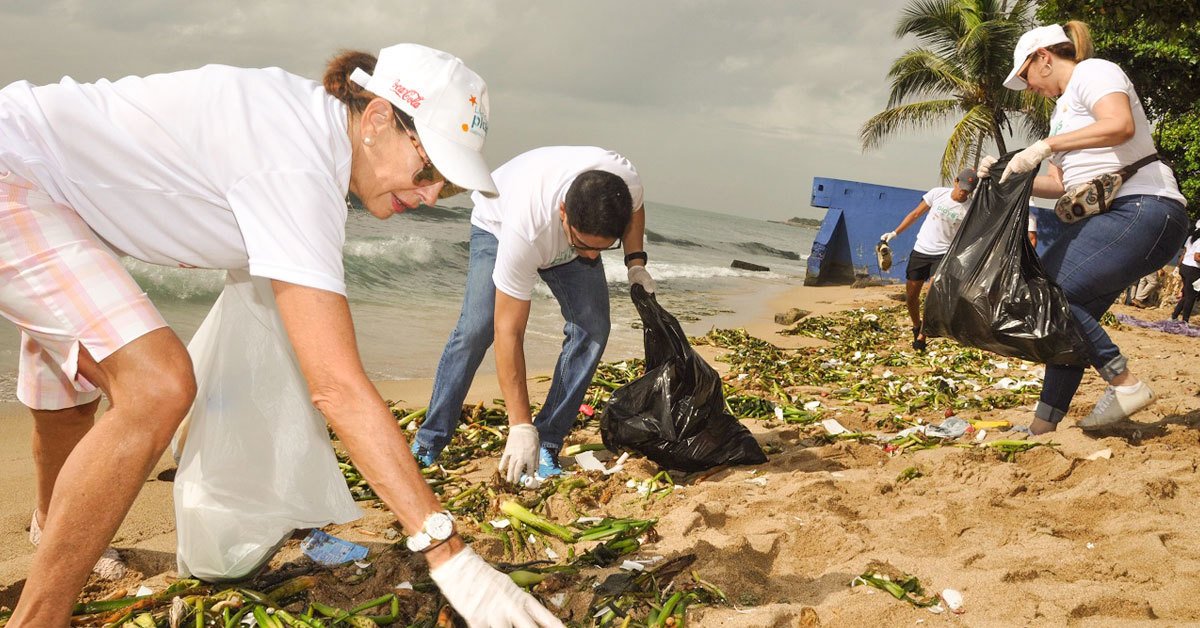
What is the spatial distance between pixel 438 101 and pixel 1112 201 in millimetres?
3064

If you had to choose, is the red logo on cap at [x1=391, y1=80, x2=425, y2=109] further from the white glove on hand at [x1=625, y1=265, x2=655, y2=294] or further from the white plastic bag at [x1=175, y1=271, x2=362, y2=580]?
the white glove on hand at [x1=625, y1=265, x2=655, y2=294]

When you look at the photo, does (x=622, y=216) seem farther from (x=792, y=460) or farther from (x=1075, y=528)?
(x=1075, y=528)

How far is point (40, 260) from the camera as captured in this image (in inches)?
75.1

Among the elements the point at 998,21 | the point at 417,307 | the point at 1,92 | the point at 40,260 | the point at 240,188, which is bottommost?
the point at 417,307

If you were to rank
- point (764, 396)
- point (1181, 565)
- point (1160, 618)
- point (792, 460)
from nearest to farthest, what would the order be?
point (1160, 618), point (1181, 565), point (792, 460), point (764, 396)

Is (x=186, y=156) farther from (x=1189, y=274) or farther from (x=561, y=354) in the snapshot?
(x=1189, y=274)

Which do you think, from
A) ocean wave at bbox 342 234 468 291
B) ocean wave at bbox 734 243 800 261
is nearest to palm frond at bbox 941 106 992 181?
ocean wave at bbox 342 234 468 291

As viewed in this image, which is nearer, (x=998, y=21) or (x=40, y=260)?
(x=40, y=260)

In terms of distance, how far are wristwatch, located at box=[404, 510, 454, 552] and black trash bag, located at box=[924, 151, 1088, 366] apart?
287 cm

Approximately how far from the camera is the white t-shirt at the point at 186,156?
73.0 inches

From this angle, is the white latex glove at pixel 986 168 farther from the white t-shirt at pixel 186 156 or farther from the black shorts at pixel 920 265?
the black shorts at pixel 920 265

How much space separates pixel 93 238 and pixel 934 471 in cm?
324

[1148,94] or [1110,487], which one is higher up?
[1148,94]

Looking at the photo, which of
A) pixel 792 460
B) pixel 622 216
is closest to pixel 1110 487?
pixel 792 460
